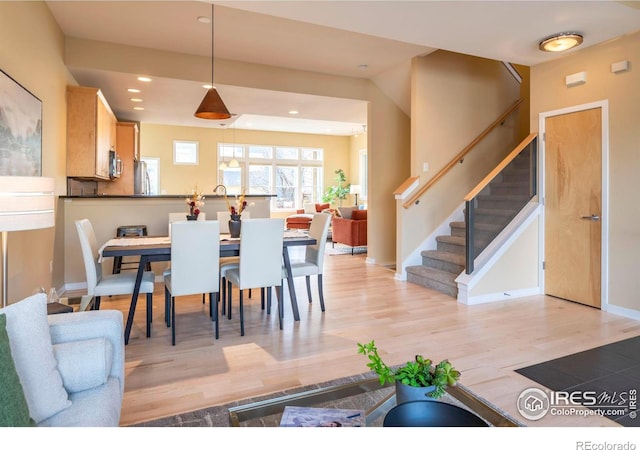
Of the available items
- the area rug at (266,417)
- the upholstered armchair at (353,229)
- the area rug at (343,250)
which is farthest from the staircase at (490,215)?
the area rug at (343,250)

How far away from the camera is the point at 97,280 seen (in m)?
3.19

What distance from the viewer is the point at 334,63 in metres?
5.53

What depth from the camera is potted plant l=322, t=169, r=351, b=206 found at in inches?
500

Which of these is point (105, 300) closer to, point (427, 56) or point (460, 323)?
point (460, 323)

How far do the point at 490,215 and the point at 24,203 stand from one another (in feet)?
13.6

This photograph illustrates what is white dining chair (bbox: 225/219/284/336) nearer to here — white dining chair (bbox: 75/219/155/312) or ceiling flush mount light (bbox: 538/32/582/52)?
white dining chair (bbox: 75/219/155/312)

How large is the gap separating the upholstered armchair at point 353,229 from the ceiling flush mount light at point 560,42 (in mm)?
4451

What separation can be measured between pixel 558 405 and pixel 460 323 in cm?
136

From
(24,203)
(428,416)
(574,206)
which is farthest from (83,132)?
(574,206)

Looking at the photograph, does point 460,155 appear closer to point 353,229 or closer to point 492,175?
point 492,175

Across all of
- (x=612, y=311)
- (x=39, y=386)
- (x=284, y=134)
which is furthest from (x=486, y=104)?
(x=284, y=134)

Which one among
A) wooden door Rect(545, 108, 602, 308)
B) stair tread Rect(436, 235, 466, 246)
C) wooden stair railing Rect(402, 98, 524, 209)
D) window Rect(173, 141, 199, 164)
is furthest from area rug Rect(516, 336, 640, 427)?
window Rect(173, 141, 199, 164)

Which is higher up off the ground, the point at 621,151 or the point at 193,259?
the point at 621,151
